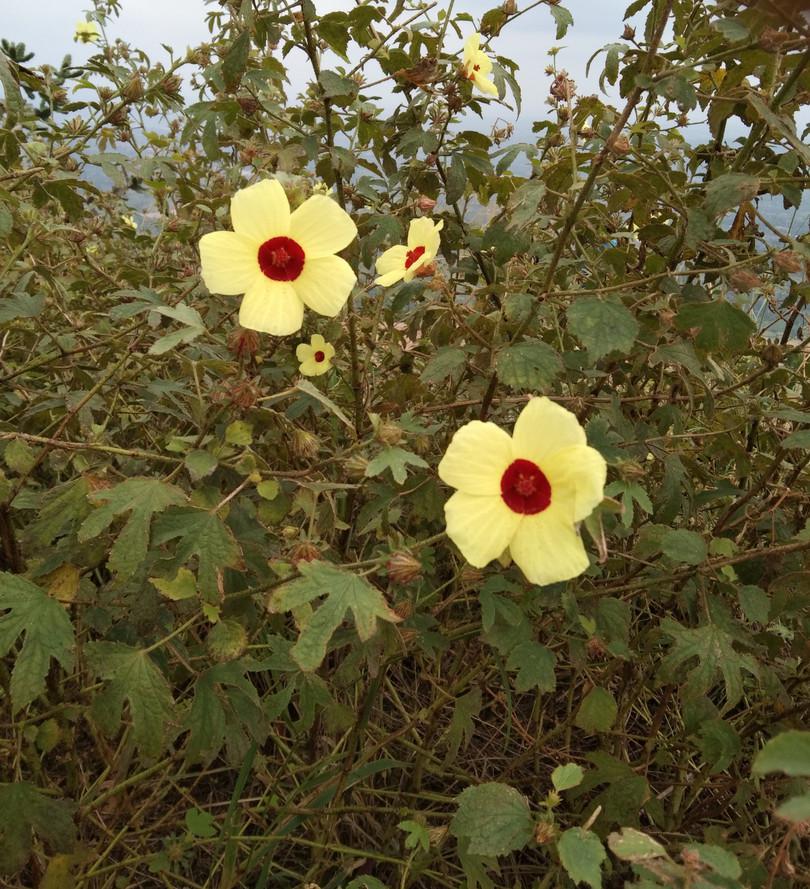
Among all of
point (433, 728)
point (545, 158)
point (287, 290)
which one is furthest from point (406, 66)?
point (433, 728)

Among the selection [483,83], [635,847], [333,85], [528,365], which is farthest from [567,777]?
[483,83]

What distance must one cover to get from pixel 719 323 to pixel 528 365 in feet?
1.23

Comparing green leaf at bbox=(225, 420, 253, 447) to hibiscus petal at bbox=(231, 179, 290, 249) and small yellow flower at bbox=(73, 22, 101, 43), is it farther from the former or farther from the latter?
small yellow flower at bbox=(73, 22, 101, 43)

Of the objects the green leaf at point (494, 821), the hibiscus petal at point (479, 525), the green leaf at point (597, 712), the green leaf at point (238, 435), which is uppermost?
the green leaf at point (238, 435)

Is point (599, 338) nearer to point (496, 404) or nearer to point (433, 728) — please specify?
point (496, 404)

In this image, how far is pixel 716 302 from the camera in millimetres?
1324

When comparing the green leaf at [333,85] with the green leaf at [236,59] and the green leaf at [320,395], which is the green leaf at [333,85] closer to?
the green leaf at [236,59]

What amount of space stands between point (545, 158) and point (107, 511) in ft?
5.71

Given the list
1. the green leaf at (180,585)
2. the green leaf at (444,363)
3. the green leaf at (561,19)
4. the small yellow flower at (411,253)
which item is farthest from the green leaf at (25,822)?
the green leaf at (561,19)

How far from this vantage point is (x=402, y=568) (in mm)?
1021

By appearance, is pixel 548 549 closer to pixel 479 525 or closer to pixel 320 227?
pixel 479 525

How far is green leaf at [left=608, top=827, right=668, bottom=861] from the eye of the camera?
85 cm

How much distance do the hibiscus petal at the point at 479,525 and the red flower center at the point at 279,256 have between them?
51 cm

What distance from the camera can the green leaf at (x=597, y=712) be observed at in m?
1.50
